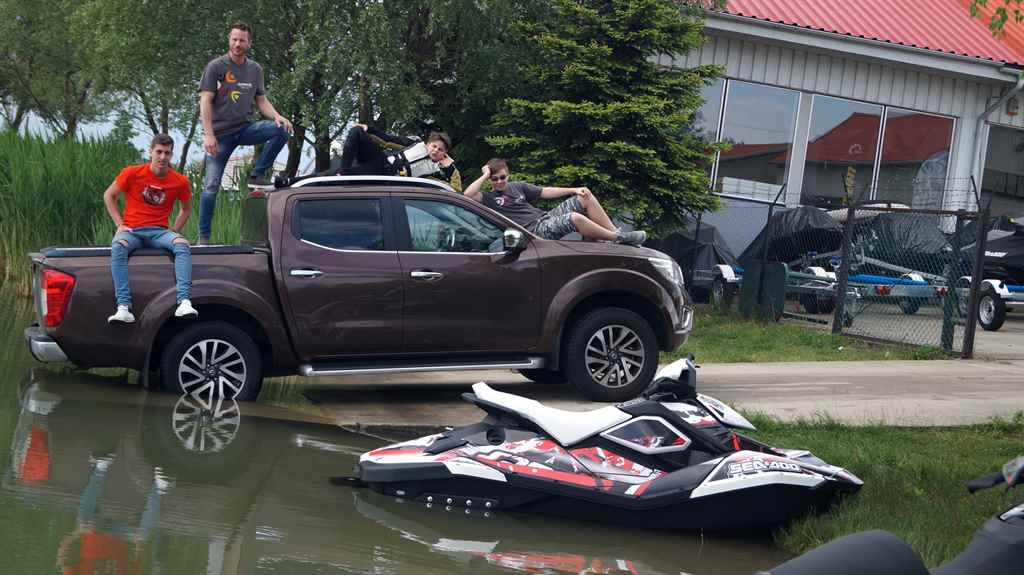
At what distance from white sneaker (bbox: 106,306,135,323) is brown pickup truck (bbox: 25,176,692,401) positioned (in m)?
0.08

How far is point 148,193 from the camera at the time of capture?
31.3 ft

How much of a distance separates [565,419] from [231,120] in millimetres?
5803

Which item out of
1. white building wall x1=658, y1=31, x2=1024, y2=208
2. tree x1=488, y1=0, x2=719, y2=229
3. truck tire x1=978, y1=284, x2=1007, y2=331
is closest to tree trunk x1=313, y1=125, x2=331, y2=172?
tree x1=488, y1=0, x2=719, y2=229

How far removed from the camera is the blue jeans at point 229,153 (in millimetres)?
10875

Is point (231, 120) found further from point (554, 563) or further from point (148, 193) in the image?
point (554, 563)

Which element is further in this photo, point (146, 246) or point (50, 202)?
point (50, 202)

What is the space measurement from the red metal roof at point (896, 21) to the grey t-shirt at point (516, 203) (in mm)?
10880

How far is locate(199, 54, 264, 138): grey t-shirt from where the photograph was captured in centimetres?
1099

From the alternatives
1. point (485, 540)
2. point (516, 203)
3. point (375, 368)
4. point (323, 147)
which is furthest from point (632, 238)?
point (323, 147)

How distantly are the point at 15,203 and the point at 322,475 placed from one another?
976 centimetres

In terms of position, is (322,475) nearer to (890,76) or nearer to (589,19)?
(589,19)

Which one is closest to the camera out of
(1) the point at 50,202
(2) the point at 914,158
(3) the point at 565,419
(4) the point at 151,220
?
(3) the point at 565,419

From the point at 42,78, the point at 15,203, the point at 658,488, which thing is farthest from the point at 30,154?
the point at 42,78

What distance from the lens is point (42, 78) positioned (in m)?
43.5
